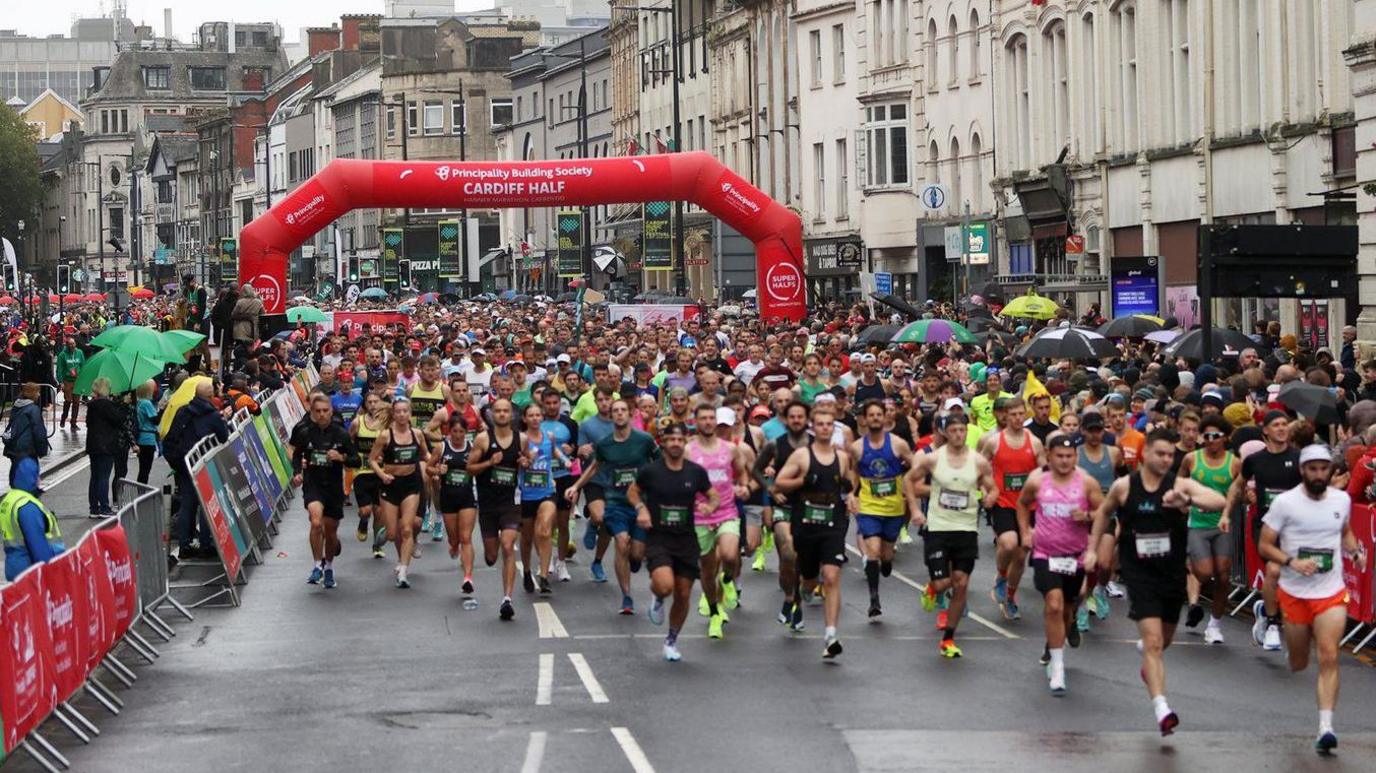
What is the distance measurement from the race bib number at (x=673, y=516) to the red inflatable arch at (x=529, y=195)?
87.0 ft

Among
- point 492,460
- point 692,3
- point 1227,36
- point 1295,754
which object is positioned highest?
point 692,3

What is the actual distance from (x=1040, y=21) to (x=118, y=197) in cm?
15247

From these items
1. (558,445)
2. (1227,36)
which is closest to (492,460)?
(558,445)

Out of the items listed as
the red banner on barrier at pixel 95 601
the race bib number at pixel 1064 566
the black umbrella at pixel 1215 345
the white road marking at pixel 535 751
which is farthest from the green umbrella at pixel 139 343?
the white road marking at pixel 535 751

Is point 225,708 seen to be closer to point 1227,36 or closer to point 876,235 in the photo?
point 1227,36

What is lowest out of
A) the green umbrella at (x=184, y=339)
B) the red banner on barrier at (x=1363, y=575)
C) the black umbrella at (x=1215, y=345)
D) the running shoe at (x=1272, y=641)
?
the running shoe at (x=1272, y=641)

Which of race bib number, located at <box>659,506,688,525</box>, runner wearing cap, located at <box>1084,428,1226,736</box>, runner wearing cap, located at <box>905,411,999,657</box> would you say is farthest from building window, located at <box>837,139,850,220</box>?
runner wearing cap, located at <box>1084,428,1226,736</box>

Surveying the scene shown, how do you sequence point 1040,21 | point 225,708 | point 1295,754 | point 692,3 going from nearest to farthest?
point 1295,754 → point 225,708 → point 1040,21 → point 692,3

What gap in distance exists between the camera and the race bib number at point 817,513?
15883mm

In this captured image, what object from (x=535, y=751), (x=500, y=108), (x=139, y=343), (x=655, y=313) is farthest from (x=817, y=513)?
(x=500, y=108)

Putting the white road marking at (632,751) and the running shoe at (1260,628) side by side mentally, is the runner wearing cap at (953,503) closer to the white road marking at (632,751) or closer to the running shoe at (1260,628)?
the running shoe at (1260,628)

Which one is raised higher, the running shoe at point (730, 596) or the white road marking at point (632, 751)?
the running shoe at point (730, 596)

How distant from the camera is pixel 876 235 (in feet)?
186

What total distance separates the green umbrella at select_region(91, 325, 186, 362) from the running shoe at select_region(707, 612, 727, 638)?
11.7m
